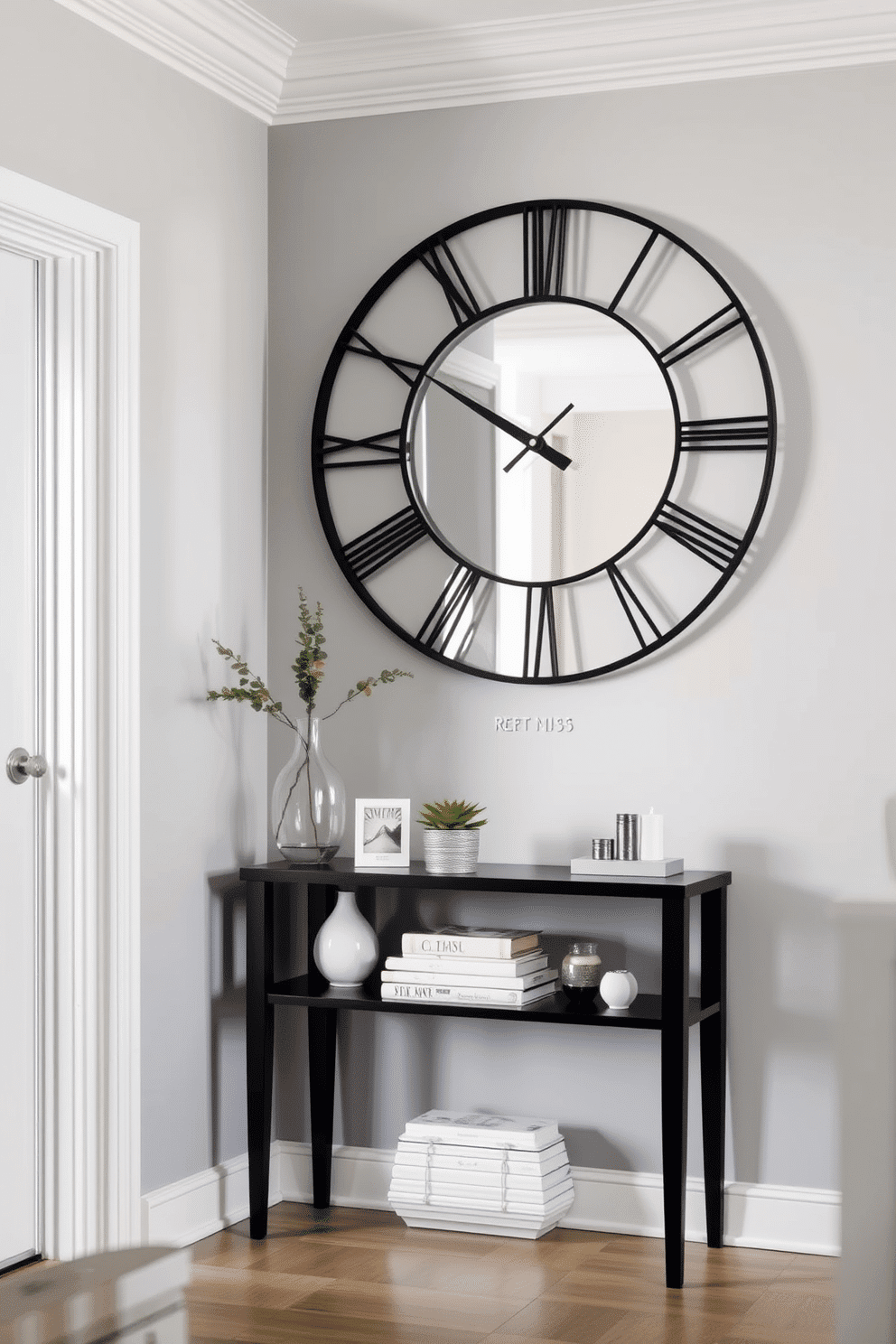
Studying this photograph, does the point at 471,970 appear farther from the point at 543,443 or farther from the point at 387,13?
the point at 387,13

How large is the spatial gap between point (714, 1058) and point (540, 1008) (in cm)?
38

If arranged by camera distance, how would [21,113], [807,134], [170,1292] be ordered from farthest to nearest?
[807,134]
[21,113]
[170,1292]

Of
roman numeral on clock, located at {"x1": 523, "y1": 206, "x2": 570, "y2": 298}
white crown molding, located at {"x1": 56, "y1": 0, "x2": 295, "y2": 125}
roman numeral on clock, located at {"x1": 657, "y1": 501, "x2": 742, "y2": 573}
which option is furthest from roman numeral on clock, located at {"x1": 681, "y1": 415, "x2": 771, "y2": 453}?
white crown molding, located at {"x1": 56, "y1": 0, "x2": 295, "y2": 125}

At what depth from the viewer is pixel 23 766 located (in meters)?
3.00

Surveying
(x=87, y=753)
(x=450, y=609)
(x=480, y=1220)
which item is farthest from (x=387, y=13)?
(x=480, y=1220)

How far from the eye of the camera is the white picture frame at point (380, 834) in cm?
335

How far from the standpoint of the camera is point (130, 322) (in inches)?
123

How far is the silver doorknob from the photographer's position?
298 centimetres

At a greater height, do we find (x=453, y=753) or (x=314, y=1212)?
(x=453, y=753)

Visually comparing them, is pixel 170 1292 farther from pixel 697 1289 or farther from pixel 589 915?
pixel 589 915

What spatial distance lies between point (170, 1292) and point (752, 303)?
98.9 inches

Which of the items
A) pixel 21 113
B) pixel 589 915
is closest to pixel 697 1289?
pixel 589 915

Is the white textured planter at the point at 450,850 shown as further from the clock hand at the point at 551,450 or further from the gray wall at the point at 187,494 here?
the clock hand at the point at 551,450

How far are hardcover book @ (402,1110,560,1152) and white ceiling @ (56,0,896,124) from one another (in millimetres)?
2228
